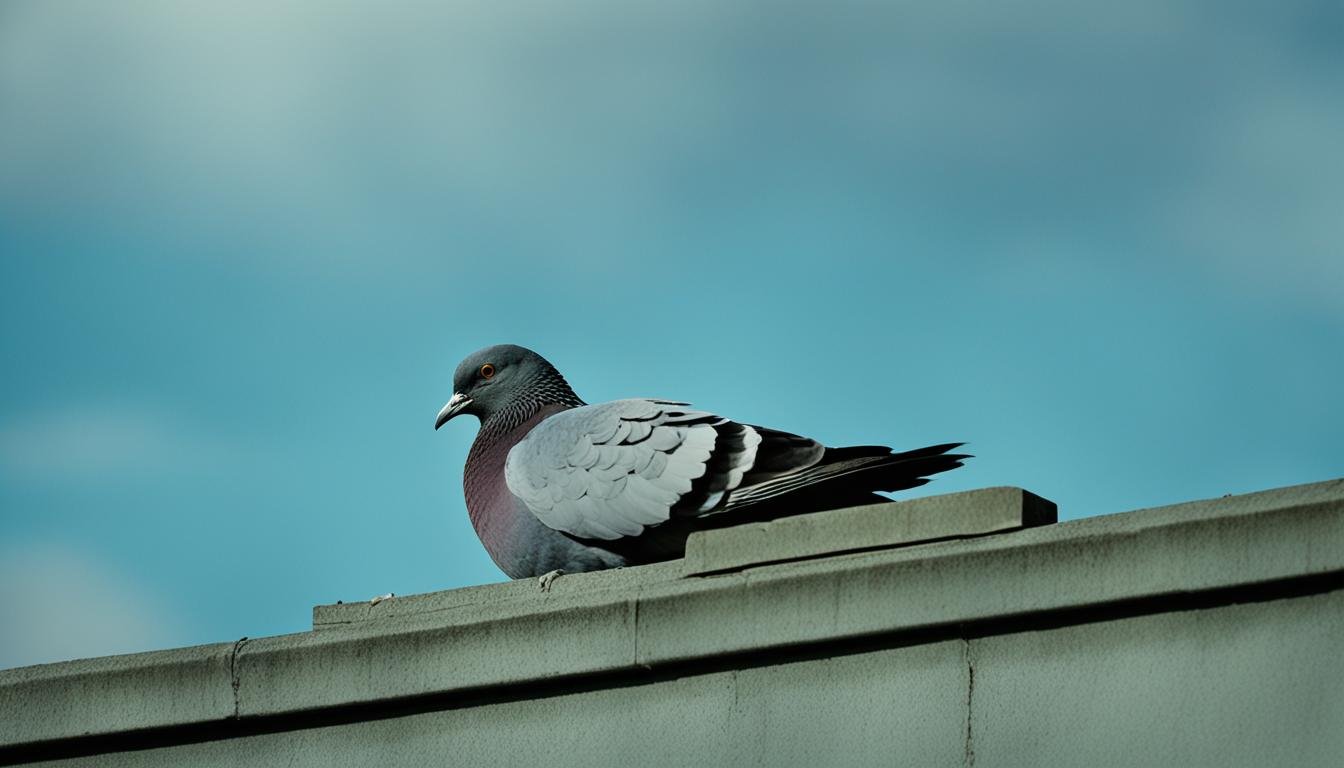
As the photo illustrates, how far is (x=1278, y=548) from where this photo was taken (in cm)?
487

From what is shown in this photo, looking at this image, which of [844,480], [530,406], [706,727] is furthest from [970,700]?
[530,406]

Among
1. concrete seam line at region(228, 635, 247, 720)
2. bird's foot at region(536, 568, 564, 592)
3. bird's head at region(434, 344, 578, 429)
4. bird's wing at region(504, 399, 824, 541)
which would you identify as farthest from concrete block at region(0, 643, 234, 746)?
bird's head at region(434, 344, 578, 429)

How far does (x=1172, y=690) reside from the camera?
4.98m

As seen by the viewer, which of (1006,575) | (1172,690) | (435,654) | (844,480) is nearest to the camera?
(1172,690)

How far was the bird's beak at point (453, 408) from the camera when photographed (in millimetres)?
9180

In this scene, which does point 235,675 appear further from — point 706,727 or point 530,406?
point 530,406

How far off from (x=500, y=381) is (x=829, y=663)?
3.92m

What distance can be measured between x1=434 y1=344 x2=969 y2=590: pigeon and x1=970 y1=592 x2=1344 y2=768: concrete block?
1.60 m

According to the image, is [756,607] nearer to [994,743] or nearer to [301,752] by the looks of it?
[994,743]

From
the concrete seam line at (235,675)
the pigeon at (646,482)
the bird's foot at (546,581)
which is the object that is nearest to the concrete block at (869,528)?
the bird's foot at (546,581)

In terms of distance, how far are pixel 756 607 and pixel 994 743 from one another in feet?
2.99

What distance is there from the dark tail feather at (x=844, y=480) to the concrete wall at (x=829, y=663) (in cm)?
96

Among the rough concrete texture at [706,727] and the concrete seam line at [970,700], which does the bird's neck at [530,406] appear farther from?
the concrete seam line at [970,700]

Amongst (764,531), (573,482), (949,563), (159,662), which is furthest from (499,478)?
(949,563)
